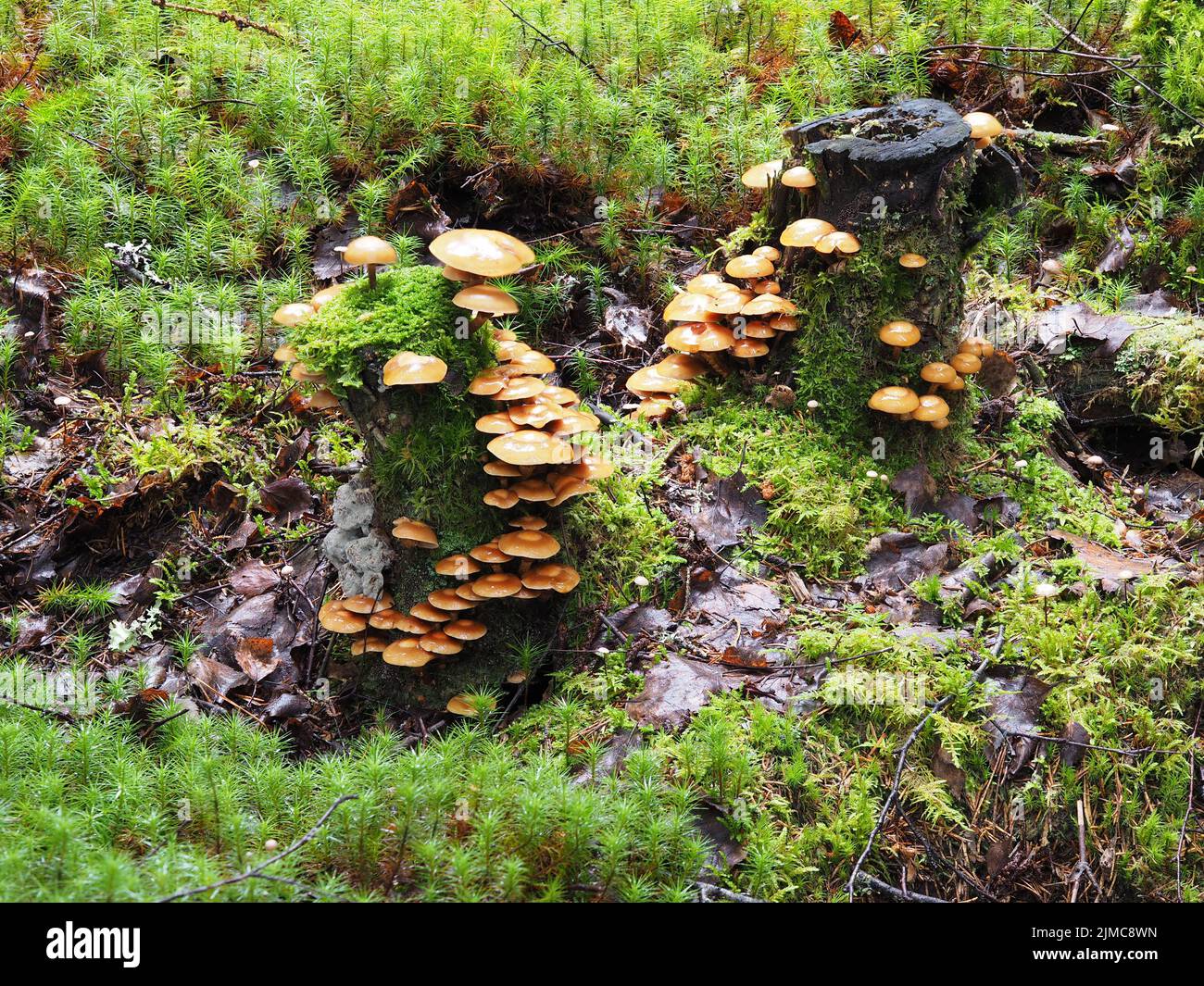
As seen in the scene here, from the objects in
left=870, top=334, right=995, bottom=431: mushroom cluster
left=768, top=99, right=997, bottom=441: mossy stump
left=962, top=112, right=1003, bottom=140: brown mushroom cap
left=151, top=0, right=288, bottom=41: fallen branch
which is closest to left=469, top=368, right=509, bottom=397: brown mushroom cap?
left=768, top=99, right=997, bottom=441: mossy stump

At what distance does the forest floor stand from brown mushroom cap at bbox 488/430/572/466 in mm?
694

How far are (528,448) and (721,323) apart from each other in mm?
2054

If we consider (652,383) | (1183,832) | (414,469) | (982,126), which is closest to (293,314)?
(414,469)

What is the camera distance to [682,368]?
20.6 ft

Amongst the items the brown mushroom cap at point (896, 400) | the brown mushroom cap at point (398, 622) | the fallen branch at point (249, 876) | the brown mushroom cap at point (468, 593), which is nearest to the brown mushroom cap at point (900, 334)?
the brown mushroom cap at point (896, 400)

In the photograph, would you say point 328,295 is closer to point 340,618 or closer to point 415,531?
point 415,531

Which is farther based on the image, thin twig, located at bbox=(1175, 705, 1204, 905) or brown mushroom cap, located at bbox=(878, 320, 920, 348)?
brown mushroom cap, located at bbox=(878, 320, 920, 348)

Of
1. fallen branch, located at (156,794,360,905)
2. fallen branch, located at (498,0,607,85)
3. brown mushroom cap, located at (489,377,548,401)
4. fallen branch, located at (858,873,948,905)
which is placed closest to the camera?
fallen branch, located at (156,794,360,905)

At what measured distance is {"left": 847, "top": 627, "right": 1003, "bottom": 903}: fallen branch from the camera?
393 centimetres

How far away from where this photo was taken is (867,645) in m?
4.72

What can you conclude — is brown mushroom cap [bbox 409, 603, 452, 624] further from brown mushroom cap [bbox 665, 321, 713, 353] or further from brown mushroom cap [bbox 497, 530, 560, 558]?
brown mushroom cap [bbox 665, 321, 713, 353]
